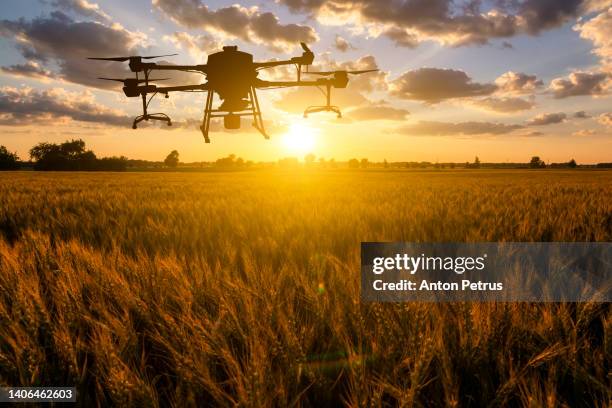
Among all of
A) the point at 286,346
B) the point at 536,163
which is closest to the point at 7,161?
the point at 286,346

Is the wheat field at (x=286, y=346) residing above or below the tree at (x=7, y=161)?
below

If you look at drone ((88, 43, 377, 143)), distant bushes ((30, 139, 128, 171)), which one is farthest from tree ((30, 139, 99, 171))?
drone ((88, 43, 377, 143))

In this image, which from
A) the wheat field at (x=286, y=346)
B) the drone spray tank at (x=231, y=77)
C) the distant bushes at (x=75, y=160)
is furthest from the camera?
the distant bushes at (x=75, y=160)

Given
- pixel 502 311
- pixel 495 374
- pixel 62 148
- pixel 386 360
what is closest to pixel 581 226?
pixel 502 311

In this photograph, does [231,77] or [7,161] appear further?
[7,161]

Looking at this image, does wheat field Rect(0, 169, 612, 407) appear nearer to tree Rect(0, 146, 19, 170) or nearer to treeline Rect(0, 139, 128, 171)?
treeline Rect(0, 139, 128, 171)

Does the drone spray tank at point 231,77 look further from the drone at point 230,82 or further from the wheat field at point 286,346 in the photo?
the wheat field at point 286,346

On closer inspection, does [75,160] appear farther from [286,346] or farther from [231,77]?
[286,346]

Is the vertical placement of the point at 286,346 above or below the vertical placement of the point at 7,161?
below

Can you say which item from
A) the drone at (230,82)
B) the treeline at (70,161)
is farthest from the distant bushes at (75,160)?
the drone at (230,82)
